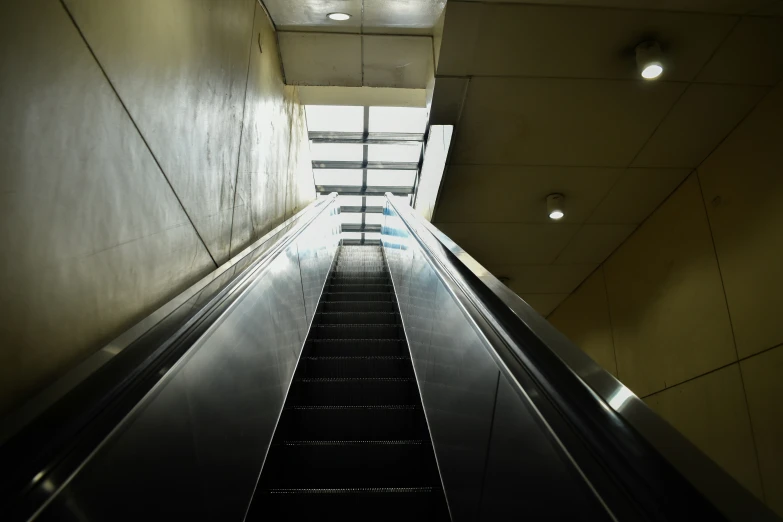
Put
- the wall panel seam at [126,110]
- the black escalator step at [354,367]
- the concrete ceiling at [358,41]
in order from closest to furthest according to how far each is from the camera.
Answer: the wall panel seam at [126,110] → the black escalator step at [354,367] → the concrete ceiling at [358,41]

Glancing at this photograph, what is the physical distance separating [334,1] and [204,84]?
1.87 meters

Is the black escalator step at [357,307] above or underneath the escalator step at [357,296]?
underneath

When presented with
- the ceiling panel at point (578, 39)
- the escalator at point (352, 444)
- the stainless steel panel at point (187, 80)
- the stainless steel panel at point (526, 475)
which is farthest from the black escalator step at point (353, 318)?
the stainless steel panel at point (526, 475)

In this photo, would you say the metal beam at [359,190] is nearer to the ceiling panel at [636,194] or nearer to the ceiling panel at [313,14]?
the ceiling panel at [636,194]

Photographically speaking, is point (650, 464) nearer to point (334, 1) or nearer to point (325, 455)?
point (325, 455)

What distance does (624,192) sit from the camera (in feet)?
17.4

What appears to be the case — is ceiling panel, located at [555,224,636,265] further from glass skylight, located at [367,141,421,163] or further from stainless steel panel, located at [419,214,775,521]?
stainless steel panel, located at [419,214,775,521]

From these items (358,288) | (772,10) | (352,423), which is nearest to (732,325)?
(772,10)

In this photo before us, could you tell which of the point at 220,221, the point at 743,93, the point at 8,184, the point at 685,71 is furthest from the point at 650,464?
the point at 743,93

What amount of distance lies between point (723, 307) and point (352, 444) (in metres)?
3.81

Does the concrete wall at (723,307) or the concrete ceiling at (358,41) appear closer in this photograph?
the concrete wall at (723,307)

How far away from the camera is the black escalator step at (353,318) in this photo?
435cm

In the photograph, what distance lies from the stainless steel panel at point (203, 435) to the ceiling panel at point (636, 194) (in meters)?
4.27

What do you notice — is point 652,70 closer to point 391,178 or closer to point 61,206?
point 61,206
